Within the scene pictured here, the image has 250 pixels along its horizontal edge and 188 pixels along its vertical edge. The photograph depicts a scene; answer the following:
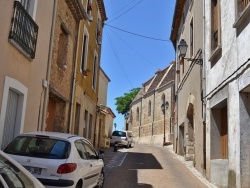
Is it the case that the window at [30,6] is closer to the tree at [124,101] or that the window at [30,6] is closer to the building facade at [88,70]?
the building facade at [88,70]

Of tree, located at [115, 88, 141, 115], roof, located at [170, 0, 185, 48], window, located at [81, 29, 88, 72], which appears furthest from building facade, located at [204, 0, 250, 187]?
tree, located at [115, 88, 141, 115]

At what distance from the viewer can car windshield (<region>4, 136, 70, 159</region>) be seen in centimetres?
648

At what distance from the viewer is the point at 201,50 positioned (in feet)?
43.8

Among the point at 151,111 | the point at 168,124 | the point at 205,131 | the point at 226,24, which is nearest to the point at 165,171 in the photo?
the point at 205,131

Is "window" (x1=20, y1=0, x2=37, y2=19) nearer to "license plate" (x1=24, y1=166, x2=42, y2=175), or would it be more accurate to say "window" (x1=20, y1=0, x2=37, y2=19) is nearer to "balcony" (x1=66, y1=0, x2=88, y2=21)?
"balcony" (x1=66, y1=0, x2=88, y2=21)

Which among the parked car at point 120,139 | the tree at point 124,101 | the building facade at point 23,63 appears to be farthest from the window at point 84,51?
the tree at point 124,101

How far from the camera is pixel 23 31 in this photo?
8336mm

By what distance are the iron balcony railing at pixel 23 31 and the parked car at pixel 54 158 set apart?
242cm

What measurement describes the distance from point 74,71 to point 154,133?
31.9 m

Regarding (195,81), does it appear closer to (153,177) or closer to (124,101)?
(153,177)

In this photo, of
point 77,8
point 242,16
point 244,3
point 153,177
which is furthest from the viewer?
point 77,8

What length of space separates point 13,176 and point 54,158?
3.34 metres

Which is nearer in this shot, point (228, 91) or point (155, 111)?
point (228, 91)

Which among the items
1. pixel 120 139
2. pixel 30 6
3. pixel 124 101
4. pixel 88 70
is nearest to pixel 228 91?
pixel 30 6
